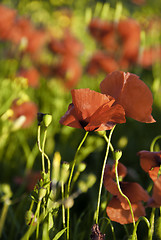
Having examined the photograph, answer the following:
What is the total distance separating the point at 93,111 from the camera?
1.21 feet

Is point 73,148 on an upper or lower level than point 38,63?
lower

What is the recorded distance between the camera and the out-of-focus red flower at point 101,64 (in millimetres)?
1533

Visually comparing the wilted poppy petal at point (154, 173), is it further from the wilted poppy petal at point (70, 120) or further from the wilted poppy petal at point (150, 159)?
the wilted poppy petal at point (70, 120)

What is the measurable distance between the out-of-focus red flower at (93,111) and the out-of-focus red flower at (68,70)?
3.67 ft

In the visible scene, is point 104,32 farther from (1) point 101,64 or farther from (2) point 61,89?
(2) point 61,89

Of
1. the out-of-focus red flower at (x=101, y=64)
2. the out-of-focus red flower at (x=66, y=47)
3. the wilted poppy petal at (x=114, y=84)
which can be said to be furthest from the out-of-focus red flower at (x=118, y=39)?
the wilted poppy petal at (x=114, y=84)

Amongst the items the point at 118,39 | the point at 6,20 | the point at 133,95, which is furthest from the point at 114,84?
the point at 118,39

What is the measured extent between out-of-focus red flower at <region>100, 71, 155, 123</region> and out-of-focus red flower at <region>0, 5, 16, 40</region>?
998mm

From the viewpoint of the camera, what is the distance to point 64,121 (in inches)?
14.6

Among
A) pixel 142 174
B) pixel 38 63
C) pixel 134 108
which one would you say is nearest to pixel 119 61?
pixel 38 63

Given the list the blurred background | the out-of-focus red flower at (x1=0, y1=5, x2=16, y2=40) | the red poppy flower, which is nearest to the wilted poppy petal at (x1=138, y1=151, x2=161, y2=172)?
the red poppy flower

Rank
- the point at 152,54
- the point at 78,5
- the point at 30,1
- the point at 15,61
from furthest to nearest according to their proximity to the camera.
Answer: the point at 78,5
the point at 30,1
the point at 152,54
the point at 15,61

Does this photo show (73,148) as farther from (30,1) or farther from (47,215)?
(30,1)

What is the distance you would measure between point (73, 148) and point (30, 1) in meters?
1.11
